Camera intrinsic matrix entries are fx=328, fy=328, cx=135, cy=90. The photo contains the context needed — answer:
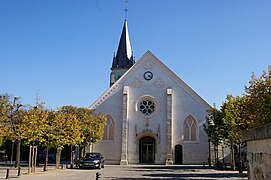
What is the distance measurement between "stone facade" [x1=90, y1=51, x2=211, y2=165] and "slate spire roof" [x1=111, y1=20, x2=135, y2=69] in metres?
18.8

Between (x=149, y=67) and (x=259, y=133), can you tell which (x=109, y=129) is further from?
(x=259, y=133)

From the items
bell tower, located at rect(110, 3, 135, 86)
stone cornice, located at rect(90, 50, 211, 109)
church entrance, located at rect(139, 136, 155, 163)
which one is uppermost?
bell tower, located at rect(110, 3, 135, 86)

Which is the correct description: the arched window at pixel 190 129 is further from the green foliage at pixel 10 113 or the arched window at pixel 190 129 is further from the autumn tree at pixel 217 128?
the green foliage at pixel 10 113

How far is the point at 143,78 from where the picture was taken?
4162 cm

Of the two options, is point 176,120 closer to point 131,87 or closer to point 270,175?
point 131,87

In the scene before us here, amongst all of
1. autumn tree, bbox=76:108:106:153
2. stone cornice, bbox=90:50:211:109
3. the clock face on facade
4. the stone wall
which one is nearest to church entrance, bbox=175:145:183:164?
stone cornice, bbox=90:50:211:109

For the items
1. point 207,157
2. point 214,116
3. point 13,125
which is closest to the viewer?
point 13,125

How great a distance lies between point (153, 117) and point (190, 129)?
4.74 m

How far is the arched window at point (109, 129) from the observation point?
40531 mm

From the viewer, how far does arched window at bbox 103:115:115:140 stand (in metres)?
40.5

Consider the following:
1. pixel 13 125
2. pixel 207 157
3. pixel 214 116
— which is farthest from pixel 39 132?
pixel 207 157

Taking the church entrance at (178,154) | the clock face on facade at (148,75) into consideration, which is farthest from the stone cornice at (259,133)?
the clock face on facade at (148,75)

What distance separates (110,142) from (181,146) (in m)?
8.67

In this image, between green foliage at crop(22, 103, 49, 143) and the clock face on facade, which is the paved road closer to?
green foliage at crop(22, 103, 49, 143)
